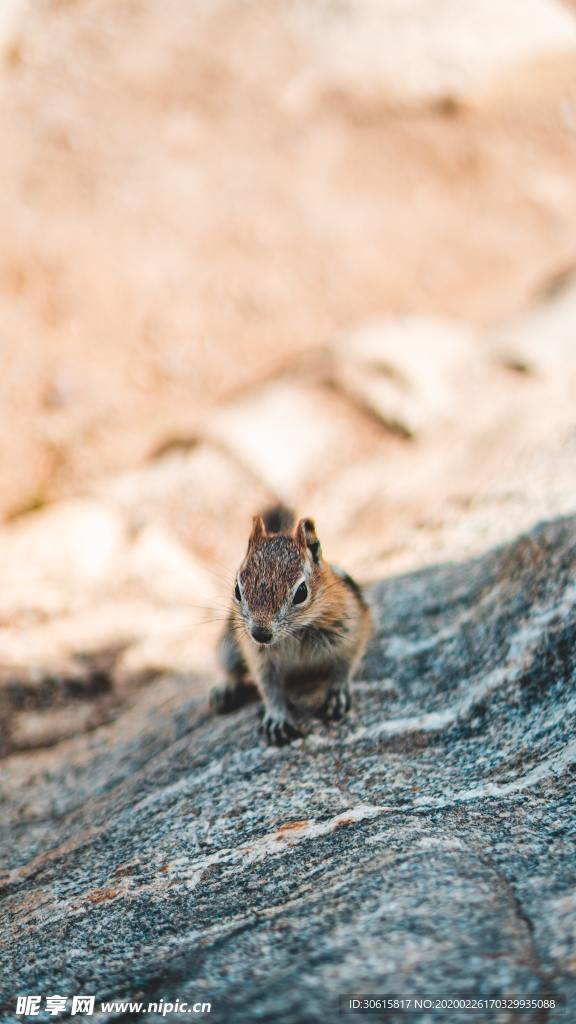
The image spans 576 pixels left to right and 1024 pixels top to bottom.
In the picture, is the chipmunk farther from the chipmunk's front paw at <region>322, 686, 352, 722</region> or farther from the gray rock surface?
the gray rock surface

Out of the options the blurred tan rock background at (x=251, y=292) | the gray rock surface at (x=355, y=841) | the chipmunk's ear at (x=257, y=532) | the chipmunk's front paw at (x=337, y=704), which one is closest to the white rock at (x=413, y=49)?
the blurred tan rock background at (x=251, y=292)

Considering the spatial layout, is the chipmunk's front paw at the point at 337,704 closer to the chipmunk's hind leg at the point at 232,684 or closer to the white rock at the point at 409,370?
the chipmunk's hind leg at the point at 232,684

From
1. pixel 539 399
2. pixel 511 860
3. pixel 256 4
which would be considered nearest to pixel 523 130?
pixel 256 4

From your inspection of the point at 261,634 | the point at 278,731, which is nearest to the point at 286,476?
the point at 278,731

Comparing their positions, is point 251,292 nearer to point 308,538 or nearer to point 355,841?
point 308,538

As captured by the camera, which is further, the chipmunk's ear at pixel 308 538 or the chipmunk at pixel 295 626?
the chipmunk's ear at pixel 308 538

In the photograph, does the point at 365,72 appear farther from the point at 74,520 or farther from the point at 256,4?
the point at 74,520

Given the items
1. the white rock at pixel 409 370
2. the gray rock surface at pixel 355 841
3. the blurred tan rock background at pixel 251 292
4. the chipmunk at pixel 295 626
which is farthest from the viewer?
the white rock at pixel 409 370
